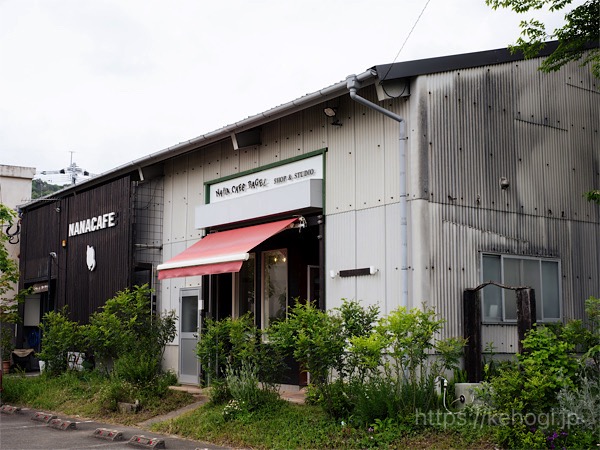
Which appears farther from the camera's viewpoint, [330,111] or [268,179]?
[268,179]

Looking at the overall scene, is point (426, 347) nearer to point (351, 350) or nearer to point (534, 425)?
point (351, 350)

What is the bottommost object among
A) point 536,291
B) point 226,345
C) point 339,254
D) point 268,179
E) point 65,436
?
point 65,436

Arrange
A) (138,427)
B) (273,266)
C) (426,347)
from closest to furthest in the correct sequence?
(426,347) < (138,427) < (273,266)

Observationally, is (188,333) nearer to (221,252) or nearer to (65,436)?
(221,252)

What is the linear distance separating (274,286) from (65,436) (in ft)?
17.7

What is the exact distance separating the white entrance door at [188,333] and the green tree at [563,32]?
27.6 feet

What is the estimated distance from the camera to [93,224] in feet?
63.4

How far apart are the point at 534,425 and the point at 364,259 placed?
14.3 ft

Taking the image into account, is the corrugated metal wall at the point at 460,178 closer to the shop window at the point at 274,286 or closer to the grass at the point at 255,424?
the grass at the point at 255,424

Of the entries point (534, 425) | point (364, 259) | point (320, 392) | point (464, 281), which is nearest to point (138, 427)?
point (320, 392)

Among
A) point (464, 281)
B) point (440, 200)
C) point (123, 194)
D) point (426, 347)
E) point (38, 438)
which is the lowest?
point (38, 438)

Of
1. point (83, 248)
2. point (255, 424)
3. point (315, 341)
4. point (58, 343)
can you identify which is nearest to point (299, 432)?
point (255, 424)

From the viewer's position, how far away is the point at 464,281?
1158 cm

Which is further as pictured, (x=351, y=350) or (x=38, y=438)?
(x=38, y=438)
